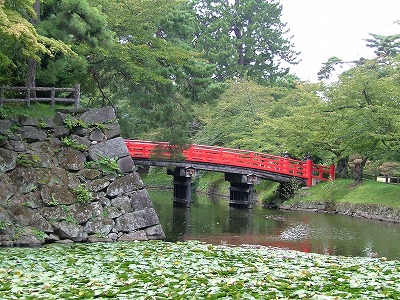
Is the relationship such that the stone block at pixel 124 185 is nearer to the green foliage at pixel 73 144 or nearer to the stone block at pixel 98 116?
the green foliage at pixel 73 144

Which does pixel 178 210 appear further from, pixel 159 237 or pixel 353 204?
pixel 159 237

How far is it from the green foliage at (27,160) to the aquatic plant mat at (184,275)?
2.64m

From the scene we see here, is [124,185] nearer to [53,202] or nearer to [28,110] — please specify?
[53,202]

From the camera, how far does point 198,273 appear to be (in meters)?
8.29

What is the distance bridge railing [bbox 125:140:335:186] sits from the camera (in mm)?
23969

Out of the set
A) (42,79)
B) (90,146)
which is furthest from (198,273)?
(42,79)

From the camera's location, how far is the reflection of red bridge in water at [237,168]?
24.9 m

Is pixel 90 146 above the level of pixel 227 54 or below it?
below

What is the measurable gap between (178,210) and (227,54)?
19.4 metres

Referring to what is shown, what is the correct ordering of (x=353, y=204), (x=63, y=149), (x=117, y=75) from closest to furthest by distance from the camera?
(x=63, y=149), (x=117, y=75), (x=353, y=204)

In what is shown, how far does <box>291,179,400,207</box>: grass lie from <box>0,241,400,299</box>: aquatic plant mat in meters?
12.2

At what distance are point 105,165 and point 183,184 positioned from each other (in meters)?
13.5

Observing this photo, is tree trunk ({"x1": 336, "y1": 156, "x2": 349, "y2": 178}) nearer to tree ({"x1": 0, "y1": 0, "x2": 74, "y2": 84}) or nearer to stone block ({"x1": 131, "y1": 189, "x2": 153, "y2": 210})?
stone block ({"x1": 131, "y1": 189, "x2": 153, "y2": 210})

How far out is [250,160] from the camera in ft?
86.6
